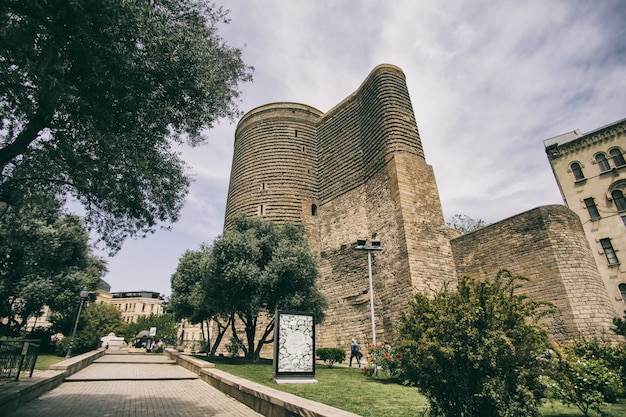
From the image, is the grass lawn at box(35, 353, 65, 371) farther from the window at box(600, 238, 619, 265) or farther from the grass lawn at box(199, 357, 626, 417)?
the window at box(600, 238, 619, 265)

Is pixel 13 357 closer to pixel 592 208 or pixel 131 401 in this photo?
pixel 131 401

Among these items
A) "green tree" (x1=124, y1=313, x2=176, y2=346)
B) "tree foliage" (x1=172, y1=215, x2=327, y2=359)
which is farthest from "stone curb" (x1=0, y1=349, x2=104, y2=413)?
"green tree" (x1=124, y1=313, x2=176, y2=346)

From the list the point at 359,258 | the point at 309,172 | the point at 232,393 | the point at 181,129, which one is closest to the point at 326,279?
the point at 359,258

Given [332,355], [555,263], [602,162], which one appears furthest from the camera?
[602,162]

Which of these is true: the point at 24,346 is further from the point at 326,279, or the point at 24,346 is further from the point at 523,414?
the point at 326,279

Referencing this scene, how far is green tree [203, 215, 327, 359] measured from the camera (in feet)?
47.0

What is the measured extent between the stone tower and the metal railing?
41.5 feet

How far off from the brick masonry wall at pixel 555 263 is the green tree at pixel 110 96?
48.4 ft

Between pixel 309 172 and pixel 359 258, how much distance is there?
937 cm

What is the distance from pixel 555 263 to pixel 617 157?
53.0ft

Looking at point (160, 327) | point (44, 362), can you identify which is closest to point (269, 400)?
point (44, 362)

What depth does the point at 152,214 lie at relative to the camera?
7.82 metres

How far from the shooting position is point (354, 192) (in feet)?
73.7

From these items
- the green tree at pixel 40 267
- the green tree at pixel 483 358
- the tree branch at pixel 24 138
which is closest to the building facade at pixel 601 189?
the green tree at pixel 483 358
